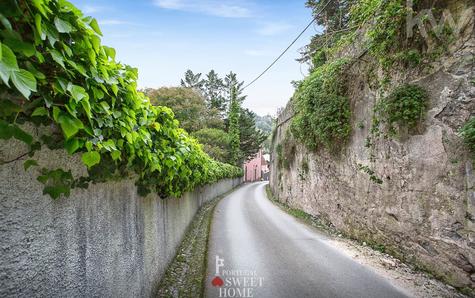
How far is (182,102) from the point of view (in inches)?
965

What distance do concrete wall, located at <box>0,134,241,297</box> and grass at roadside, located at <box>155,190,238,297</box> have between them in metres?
0.98

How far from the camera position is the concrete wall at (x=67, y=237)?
1.32 meters

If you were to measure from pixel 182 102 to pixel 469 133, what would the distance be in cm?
2259

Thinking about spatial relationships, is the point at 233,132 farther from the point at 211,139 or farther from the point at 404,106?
the point at 404,106

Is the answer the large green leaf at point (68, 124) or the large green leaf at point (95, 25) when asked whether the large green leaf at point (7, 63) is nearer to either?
the large green leaf at point (68, 124)

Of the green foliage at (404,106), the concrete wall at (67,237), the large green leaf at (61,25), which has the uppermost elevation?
the green foliage at (404,106)

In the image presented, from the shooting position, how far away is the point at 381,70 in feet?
21.3

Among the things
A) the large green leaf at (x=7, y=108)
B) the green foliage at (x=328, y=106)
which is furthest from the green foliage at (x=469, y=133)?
the large green leaf at (x=7, y=108)

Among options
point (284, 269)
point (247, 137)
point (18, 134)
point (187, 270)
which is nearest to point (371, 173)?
point (284, 269)

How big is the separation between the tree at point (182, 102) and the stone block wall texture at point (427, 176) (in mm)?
18930

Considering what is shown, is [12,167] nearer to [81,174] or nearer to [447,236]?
[81,174]

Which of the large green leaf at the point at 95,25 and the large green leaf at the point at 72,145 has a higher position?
the large green leaf at the point at 95,25

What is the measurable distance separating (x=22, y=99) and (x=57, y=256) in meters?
0.99

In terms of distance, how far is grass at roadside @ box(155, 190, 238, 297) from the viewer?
4.27 metres
